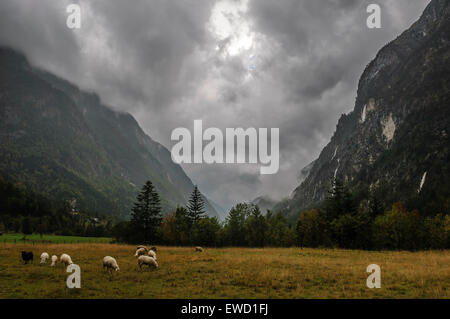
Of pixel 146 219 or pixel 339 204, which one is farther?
pixel 339 204

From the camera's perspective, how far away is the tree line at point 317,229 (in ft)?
182

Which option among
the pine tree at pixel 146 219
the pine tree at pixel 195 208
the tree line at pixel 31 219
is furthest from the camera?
the tree line at pixel 31 219

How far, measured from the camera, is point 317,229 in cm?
6281

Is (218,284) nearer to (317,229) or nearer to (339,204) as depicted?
(339,204)

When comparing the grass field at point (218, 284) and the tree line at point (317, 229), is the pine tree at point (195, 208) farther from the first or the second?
the grass field at point (218, 284)

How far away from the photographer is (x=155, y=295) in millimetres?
13180

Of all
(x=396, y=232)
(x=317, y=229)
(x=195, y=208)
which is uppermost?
(x=195, y=208)

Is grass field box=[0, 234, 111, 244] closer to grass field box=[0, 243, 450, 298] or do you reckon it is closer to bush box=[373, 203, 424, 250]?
grass field box=[0, 243, 450, 298]

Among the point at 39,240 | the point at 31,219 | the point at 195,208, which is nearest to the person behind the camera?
the point at 39,240

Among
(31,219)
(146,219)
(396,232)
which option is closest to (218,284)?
(146,219)

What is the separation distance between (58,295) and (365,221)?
58024 mm

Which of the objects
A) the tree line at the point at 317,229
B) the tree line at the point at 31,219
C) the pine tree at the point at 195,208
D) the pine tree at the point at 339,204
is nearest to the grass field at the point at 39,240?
the tree line at the point at 317,229
